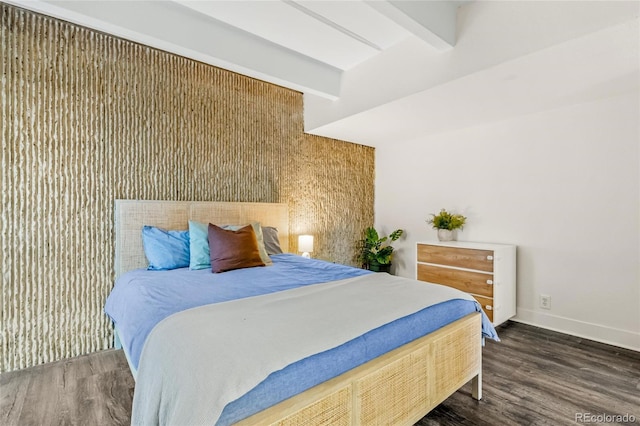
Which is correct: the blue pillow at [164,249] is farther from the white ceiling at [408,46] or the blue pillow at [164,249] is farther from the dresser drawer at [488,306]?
the dresser drawer at [488,306]

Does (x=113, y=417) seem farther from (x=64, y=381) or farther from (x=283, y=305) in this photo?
(x=283, y=305)

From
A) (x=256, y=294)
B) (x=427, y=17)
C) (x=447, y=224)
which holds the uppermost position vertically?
(x=427, y=17)

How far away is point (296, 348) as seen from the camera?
1113 mm

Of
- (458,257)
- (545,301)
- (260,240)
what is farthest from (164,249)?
(545,301)

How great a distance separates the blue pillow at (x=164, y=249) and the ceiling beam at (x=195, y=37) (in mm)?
1547

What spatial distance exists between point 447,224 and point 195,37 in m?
3.23

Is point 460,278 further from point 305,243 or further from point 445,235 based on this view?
point 305,243

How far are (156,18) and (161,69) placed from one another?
60 centimetres

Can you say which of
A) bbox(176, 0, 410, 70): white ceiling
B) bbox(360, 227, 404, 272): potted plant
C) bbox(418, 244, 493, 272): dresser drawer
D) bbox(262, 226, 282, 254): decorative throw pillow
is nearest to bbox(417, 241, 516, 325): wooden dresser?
bbox(418, 244, 493, 272): dresser drawer

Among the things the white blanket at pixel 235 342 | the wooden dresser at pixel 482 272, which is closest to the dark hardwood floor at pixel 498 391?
the wooden dresser at pixel 482 272

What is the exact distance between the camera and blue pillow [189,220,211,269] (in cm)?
253

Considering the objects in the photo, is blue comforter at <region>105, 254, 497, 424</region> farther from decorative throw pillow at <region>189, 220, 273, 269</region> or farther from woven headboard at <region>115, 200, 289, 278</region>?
woven headboard at <region>115, 200, 289, 278</region>

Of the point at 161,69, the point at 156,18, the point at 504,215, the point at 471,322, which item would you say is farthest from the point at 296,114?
the point at 471,322

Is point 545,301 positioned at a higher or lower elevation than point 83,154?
lower
